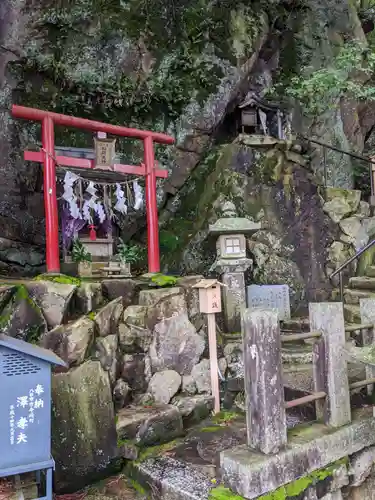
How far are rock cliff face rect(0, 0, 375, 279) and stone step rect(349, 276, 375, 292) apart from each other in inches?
157

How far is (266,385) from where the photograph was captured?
3766mm

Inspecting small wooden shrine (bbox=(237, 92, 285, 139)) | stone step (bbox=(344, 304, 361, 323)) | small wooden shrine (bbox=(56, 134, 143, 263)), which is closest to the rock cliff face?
small wooden shrine (bbox=(237, 92, 285, 139))

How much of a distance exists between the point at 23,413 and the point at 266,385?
7.68 ft

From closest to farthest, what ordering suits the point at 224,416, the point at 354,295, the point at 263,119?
the point at 224,416
the point at 354,295
the point at 263,119

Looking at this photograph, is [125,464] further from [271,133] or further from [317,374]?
[271,133]

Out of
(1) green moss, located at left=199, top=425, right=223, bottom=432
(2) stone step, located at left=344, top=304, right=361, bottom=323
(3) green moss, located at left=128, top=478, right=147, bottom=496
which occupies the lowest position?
(3) green moss, located at left=128, top=478, right=147, bottom=496

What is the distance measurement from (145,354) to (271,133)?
31.6 ft

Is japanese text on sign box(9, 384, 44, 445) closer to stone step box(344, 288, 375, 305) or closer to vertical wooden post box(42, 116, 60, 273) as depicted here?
vertical wooden post box(42, 116, 60, 273)

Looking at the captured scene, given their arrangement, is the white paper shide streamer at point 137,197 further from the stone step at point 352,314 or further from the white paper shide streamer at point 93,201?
the stone step at point 352,314

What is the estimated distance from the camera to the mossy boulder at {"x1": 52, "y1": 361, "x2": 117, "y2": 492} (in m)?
4.41

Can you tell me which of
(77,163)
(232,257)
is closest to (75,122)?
(77,163)

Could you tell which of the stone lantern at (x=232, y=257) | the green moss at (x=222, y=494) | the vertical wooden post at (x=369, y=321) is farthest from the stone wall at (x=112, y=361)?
the vertical wooden post at (x=369, y=321)

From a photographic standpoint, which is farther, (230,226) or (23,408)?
(230,226)

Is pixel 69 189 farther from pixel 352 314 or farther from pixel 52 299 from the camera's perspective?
pixel 352 314
